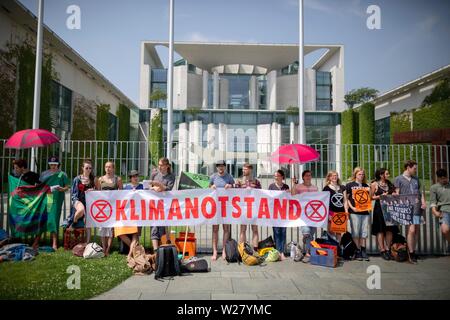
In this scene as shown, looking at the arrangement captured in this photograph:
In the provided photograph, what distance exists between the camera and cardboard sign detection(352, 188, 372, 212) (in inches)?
252

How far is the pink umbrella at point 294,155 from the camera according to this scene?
6.17m

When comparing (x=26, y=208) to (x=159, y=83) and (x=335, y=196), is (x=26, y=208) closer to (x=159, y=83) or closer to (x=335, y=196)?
(x=335, y=196)

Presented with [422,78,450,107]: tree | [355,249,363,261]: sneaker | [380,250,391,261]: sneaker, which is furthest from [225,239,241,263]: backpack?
[422,78,450,107]: tree

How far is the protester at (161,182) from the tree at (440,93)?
34.3 m

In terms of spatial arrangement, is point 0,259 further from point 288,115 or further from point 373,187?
point 288,115

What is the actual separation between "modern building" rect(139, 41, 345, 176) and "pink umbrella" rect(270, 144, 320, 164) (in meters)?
35.0

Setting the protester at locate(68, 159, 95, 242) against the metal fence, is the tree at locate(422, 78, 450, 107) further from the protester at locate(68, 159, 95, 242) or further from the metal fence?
the protester at locate(68, 159, 95, 242)

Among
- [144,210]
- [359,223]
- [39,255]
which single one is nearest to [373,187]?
[359,223]

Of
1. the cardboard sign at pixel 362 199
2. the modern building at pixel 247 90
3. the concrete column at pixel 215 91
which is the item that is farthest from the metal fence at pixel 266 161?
the concrete column at pixel 215 91

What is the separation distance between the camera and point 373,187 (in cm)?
659

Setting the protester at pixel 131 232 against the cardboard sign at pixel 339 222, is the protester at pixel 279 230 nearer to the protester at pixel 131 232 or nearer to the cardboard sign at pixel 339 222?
the cardboard sign at pixel 339 222

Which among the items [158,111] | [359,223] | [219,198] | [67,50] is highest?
[67,50]

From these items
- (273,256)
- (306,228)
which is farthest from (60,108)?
(306,228)
